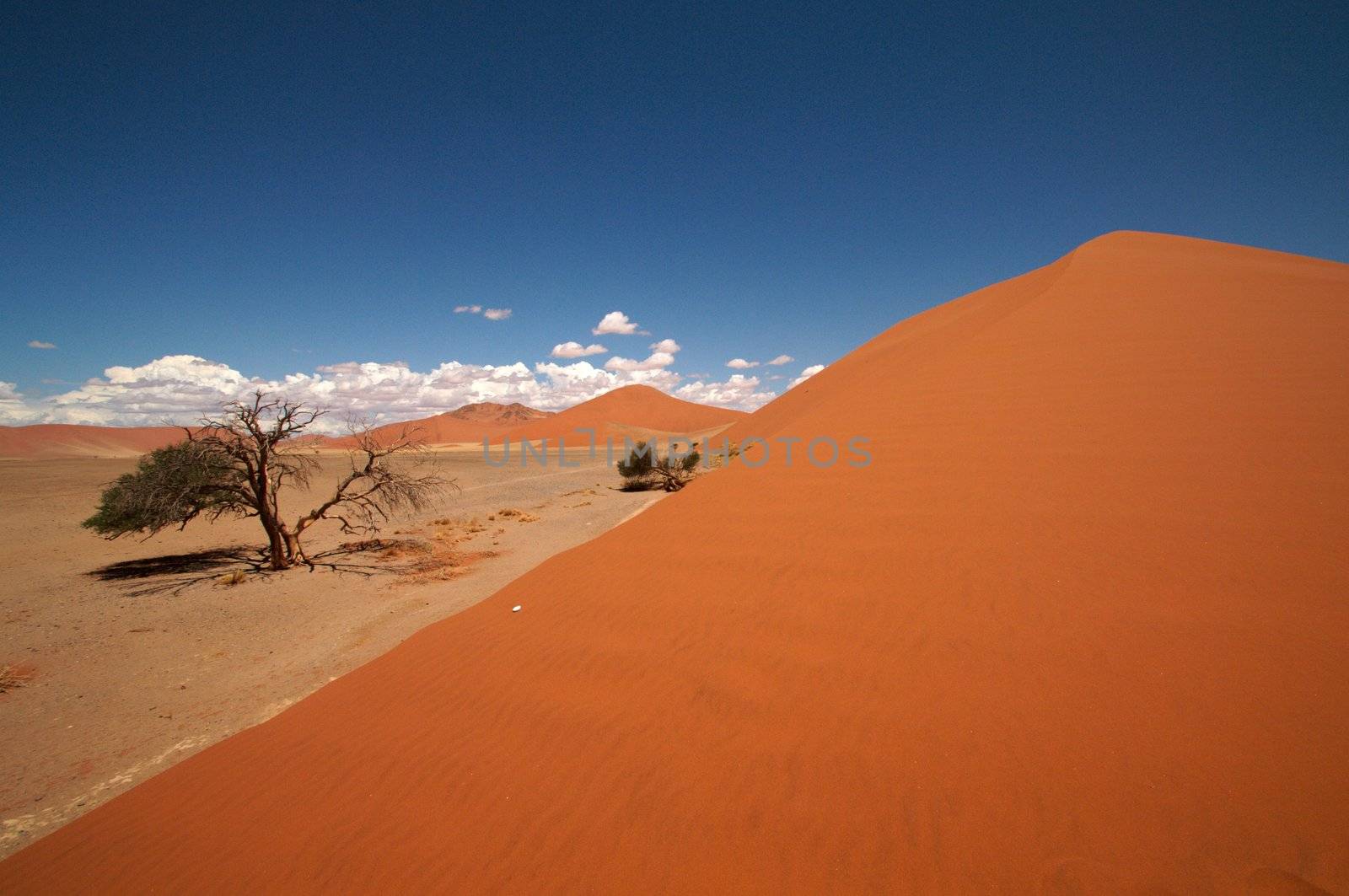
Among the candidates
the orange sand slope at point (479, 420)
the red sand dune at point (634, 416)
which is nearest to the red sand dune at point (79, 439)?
the orange sand slope at point (479, 420)

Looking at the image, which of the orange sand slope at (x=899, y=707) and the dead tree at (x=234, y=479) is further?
the dead tree at (x=234, y=479)

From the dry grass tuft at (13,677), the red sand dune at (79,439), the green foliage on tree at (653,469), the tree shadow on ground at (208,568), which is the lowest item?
the dry grass tuft at (13,677)

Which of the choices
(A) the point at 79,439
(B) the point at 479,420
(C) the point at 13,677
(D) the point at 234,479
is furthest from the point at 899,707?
(A) the point at 79,439

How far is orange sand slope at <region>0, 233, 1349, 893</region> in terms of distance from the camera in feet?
9.47

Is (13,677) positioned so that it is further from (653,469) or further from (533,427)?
(533,427)

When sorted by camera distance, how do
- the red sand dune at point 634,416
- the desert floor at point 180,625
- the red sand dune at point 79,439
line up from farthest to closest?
the red sand dune at point 634,416, the red sand dune at point 79,439, the desert floor at point 180,625

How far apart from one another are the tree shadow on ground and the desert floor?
0.22 feet

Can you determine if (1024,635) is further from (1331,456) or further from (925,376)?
(925,376)

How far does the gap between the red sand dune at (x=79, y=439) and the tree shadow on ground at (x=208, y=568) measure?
83971 mm

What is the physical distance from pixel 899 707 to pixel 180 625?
11176 millimetres

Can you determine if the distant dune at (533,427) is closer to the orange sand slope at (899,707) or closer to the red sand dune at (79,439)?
the red sand dune at (79,439)

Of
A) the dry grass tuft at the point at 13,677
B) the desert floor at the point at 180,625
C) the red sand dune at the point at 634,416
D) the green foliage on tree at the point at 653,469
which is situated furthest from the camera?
the red sand dune at the point at 634,416

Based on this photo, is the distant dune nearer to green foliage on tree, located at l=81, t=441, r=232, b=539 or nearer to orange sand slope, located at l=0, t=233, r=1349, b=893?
green foliage on tree, located at l=81, t=441, r=232, b=539

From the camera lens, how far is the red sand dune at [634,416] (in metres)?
82.1
